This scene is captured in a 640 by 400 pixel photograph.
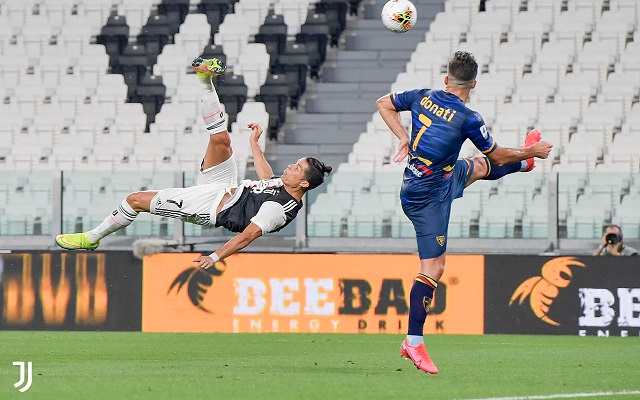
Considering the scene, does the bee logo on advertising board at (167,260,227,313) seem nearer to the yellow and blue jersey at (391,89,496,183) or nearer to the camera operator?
the camera operator

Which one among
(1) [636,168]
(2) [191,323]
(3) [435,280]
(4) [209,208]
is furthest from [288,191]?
(1) [636,168]

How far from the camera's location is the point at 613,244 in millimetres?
15570

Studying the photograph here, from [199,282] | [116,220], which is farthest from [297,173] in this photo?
[199,282]

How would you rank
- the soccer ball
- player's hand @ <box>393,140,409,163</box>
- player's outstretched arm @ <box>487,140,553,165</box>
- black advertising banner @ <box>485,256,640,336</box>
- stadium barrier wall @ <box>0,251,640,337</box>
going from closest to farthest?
player's hand @ <box>393,140,409,163</box> → player's outstretched arm @ <box>487,140,553,165</box> → the soccer ball → black advertising banner @ <box>485,256,640,336</box> → stadium barrier wall @ <box>0,251,640,337</box>

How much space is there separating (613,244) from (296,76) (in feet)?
29.2

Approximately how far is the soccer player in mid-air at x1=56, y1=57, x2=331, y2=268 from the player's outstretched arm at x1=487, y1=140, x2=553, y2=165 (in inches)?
61.7

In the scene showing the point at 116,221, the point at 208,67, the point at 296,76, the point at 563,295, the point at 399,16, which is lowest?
the point at 563,295

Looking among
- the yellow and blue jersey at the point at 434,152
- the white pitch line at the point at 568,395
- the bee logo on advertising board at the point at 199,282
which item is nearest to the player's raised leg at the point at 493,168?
the yellow and blue jersey at the point at 434,152

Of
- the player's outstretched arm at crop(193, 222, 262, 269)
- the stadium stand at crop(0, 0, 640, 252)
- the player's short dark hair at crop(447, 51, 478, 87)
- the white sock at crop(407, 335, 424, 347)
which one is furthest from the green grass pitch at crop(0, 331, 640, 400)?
the stadium stand at crop(0, 0, 640, 252)

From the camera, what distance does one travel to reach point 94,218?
1656cm

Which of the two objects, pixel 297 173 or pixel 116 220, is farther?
pixel 116 220

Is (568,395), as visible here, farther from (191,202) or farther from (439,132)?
(191,202)

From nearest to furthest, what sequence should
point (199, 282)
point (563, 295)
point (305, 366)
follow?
1. point (305, 366)
2. point (563, 295)
3. point (199, 282)

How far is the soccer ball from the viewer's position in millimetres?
11789
